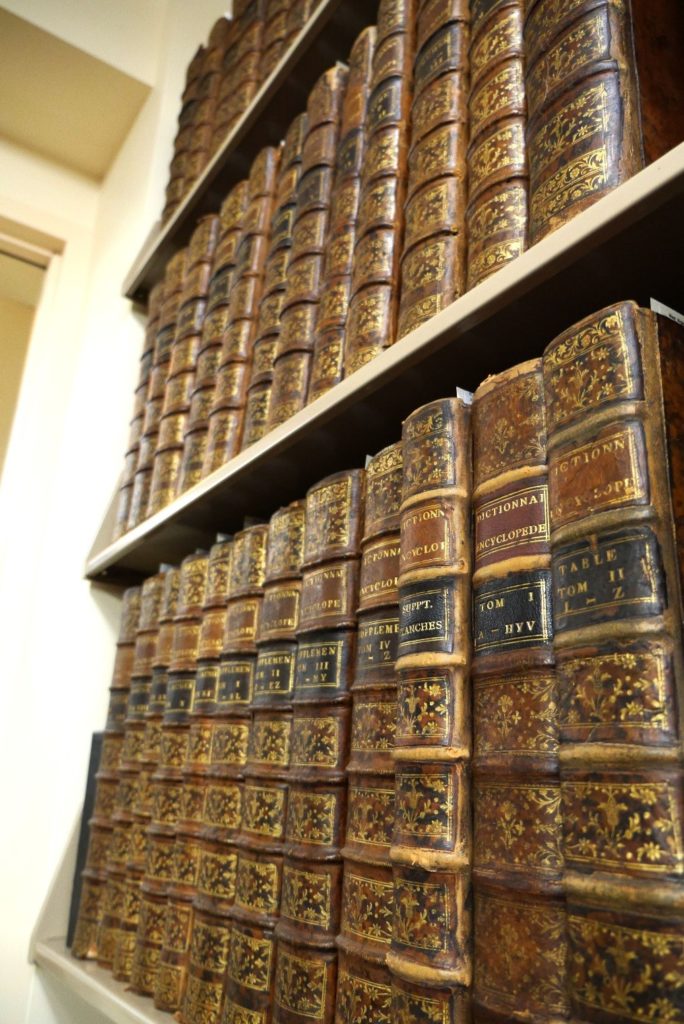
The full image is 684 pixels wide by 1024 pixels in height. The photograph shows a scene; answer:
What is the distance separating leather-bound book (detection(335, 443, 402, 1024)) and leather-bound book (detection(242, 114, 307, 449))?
1.13 ft

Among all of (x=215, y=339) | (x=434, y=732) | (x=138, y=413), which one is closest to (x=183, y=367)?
(x=215, y=339)

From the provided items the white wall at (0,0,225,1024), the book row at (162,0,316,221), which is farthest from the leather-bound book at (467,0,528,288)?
the white wall at (0,0,225,1024)

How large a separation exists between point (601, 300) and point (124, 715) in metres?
0.91

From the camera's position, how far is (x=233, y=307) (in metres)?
1.18

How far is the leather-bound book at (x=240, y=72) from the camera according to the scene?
1.39 metres

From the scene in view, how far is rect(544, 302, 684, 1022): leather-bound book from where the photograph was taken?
0.41 m

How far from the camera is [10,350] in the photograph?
2.09m

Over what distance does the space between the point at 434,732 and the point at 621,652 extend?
16 centimetres

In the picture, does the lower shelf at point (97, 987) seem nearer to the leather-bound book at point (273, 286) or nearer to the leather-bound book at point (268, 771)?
the leather-bound book at point (268, 771)

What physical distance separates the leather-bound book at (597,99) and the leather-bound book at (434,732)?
0.19m

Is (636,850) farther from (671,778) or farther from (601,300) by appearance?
(601,300)

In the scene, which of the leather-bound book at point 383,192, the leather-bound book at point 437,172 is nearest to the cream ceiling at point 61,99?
the leather-bound book at point 383,192

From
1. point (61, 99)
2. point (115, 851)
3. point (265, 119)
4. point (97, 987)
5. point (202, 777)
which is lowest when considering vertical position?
point (97, 987)

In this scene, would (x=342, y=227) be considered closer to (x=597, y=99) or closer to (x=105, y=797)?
(x=597, y=99)
